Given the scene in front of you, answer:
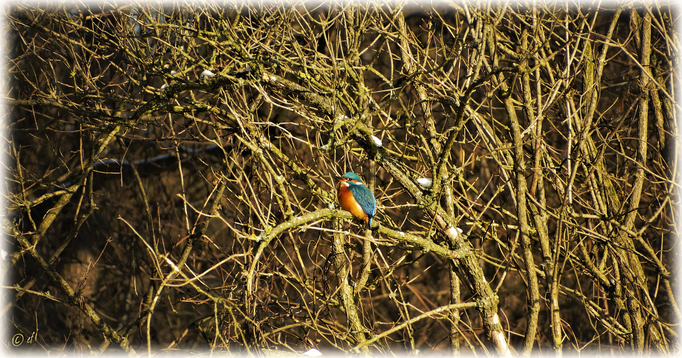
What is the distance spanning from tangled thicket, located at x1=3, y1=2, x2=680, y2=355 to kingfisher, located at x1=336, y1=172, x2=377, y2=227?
145 mm

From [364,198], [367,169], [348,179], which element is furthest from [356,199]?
[367,169]

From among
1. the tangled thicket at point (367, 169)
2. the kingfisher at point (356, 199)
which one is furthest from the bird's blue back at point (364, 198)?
the tangled thicket at point (367, 169)

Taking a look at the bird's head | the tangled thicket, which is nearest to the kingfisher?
the bird's head

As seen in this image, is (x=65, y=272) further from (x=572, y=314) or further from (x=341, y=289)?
(x=572, y=314)

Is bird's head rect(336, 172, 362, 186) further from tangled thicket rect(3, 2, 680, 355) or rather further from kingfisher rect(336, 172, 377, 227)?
tangled thicket rect(3, 2, 680, 355)

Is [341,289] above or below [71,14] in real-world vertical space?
below

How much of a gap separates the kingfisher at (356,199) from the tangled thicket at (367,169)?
14 centimetres

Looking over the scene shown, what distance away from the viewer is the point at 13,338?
6375 mm

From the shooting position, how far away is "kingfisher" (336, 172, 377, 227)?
3801 millimetres

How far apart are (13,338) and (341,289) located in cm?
471

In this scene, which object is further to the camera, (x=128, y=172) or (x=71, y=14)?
(x=128, y=172)

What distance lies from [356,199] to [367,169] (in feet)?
3.40

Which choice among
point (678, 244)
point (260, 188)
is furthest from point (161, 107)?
point (678, 244)

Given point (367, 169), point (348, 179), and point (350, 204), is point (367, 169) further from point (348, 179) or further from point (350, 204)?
point (350, 204)
